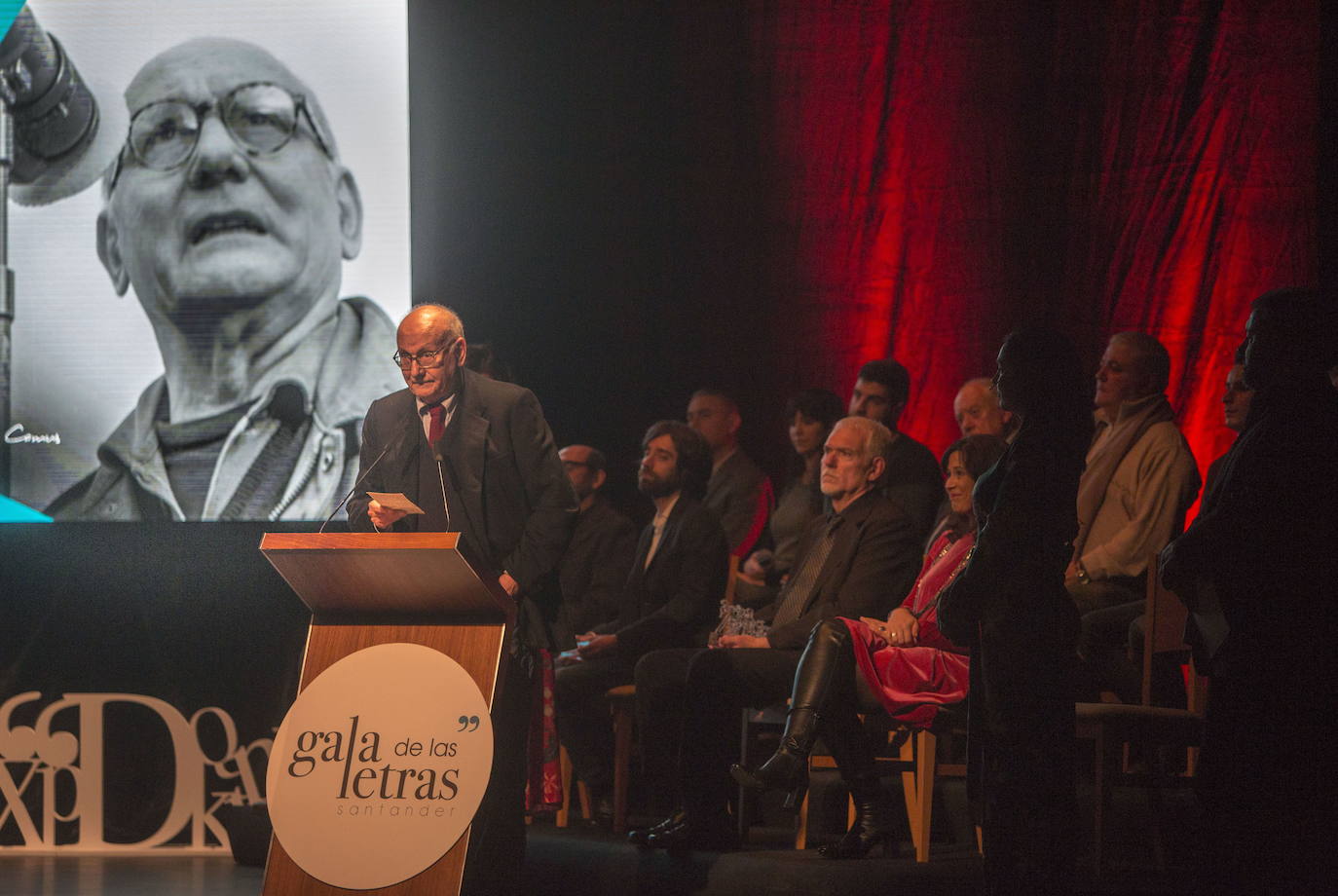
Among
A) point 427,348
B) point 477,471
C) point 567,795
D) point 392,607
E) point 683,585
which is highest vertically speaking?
point 427,348

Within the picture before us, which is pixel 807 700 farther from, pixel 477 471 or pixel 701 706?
pixel 477 471

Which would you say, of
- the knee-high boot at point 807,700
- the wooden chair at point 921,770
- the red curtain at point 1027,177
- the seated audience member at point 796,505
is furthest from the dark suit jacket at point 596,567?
the knee-high boot at point 807,700

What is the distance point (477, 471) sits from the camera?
3.40 meters

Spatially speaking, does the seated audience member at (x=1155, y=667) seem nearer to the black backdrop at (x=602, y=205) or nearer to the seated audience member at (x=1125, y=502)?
the seated audience member at (x=1125, y=502)

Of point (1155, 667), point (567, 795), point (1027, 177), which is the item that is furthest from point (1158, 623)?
point (1027, 177)

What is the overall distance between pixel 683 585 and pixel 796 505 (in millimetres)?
575

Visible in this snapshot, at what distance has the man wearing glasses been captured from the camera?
17.4ft

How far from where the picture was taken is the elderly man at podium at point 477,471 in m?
3.27

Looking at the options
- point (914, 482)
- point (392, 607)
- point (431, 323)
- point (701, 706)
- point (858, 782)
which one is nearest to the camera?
point (392, 607)

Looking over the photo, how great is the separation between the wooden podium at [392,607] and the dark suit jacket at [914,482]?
179cm

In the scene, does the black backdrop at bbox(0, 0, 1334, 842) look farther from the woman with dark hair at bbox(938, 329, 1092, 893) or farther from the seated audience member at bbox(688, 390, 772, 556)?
the woman with dark hair at bbox(938, 329, 1092, 893)

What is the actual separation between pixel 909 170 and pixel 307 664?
3346 millimetres

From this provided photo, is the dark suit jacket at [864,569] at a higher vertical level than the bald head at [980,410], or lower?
lower

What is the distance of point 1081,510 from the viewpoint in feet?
13.7
